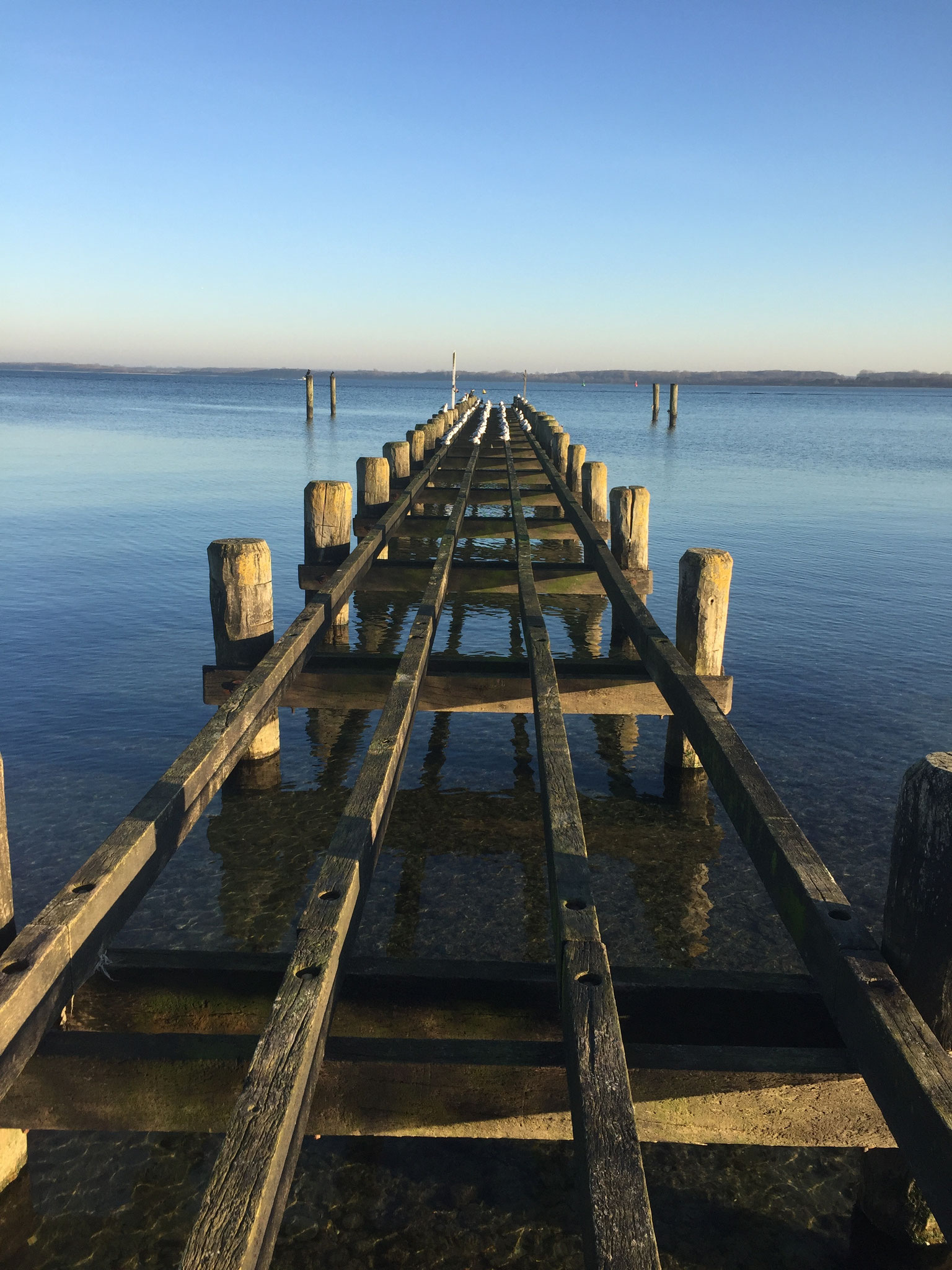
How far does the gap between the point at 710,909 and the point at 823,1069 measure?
290cm

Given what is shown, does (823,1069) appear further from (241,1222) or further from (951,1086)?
(241,1222)

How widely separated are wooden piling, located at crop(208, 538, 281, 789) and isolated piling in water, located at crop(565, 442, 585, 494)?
853 centimetres

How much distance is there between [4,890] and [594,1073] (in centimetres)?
174

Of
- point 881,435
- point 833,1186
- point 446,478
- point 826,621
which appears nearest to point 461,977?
point 833,1186

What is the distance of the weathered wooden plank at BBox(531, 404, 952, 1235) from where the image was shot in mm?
1932

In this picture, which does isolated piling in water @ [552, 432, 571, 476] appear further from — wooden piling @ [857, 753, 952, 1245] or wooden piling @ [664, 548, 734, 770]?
wooden piling @ [857, 753, 952, 1245]

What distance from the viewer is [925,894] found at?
2.35m

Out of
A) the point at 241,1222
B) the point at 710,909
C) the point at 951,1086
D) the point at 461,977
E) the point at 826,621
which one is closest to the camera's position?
the point at 241,1222

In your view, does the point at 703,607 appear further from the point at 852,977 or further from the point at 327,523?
the point at 852,977

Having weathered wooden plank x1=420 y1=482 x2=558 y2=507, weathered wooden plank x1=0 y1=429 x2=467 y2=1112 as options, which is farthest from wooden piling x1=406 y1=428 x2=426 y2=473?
weathered wooden plank x1=0 y1=429 x2=467 y2=1112

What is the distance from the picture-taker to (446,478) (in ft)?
52.5

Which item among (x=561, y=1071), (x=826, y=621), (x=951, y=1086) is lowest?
(x=826, y=621)

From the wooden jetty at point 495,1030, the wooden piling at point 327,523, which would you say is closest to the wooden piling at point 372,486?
the wooden piling at point 327,523

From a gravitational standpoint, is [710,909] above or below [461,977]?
below
